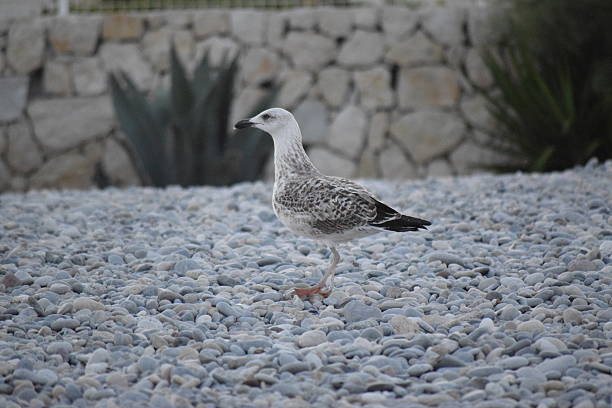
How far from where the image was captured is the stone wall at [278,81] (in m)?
8.08

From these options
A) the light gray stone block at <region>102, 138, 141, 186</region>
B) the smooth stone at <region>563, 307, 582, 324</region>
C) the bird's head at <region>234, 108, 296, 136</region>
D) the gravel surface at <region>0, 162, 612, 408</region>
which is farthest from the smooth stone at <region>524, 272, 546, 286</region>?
the light gray stone block at <region>102, 138, 141, 186</region>

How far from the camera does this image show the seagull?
9.98 ft

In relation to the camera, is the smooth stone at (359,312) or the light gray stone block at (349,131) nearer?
the smooth stone at (359,312)

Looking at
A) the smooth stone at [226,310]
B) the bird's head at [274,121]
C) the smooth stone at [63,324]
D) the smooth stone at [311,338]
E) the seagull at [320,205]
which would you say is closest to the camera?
the smooth stone at [311,338]

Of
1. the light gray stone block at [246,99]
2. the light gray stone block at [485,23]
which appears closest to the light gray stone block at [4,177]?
the light gray stone block at [246,99]

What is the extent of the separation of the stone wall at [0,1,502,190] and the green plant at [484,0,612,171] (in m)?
1.00

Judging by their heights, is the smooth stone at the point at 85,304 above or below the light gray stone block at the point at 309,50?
below

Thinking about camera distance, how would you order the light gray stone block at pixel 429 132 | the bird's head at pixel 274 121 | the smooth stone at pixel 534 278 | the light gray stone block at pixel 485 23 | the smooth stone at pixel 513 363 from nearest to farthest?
the smooth stone at pixel 513 363 → the smooth stone at pixel 534 278 → the bird's head at pixel 274 121 → the light gray stone block at pixel 485 23 → the light gray stone block at pixel 429 132

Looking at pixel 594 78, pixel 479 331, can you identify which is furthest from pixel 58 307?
pixel 594 78

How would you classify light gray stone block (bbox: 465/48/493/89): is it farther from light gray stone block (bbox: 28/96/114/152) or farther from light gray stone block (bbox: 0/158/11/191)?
light gray stone block (bbox: 0/158/11/191)

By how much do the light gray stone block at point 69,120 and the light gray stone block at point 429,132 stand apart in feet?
10.5

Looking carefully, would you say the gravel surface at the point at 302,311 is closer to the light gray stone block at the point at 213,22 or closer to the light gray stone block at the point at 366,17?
the light gray stone block at the point at 366,17

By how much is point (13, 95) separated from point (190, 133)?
306 centimetres

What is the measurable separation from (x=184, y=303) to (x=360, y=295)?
2.33ft
